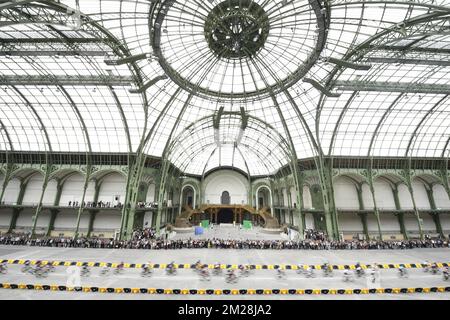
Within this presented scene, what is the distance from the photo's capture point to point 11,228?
40.4m

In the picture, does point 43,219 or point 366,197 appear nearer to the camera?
point 43,219

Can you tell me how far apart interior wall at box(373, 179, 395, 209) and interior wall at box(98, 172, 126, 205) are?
5126 cm

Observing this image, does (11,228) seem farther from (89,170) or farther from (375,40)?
(375,40)

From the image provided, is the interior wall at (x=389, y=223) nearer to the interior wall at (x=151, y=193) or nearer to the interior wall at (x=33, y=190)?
the interior wall at (x=151, y=193)

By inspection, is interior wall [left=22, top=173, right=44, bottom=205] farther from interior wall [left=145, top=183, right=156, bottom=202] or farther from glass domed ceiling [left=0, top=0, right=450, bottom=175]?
interior wall [left=145, top=183, right=156, bottom=202]

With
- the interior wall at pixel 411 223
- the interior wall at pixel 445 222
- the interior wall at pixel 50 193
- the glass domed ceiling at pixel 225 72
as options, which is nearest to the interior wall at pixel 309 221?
the glass domed ceiling at pixel 225 72

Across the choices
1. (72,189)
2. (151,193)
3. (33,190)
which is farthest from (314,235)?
(33,190)

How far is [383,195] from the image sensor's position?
4366 cm

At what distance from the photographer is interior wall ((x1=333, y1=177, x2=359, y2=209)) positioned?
42553 millimetres

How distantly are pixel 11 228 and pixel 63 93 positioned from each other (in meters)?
29.6

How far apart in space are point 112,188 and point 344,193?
4650 cm

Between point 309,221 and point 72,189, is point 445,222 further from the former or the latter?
point 72,189

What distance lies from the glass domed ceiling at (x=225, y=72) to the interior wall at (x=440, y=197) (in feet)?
24.4

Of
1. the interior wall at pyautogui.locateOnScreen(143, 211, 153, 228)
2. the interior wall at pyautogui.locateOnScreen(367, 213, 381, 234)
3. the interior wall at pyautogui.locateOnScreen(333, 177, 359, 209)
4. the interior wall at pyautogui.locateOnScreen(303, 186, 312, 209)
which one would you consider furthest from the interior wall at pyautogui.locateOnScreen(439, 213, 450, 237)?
the interior wall at pyautogui.locateOnScreen(143, 211, 153, 228)
